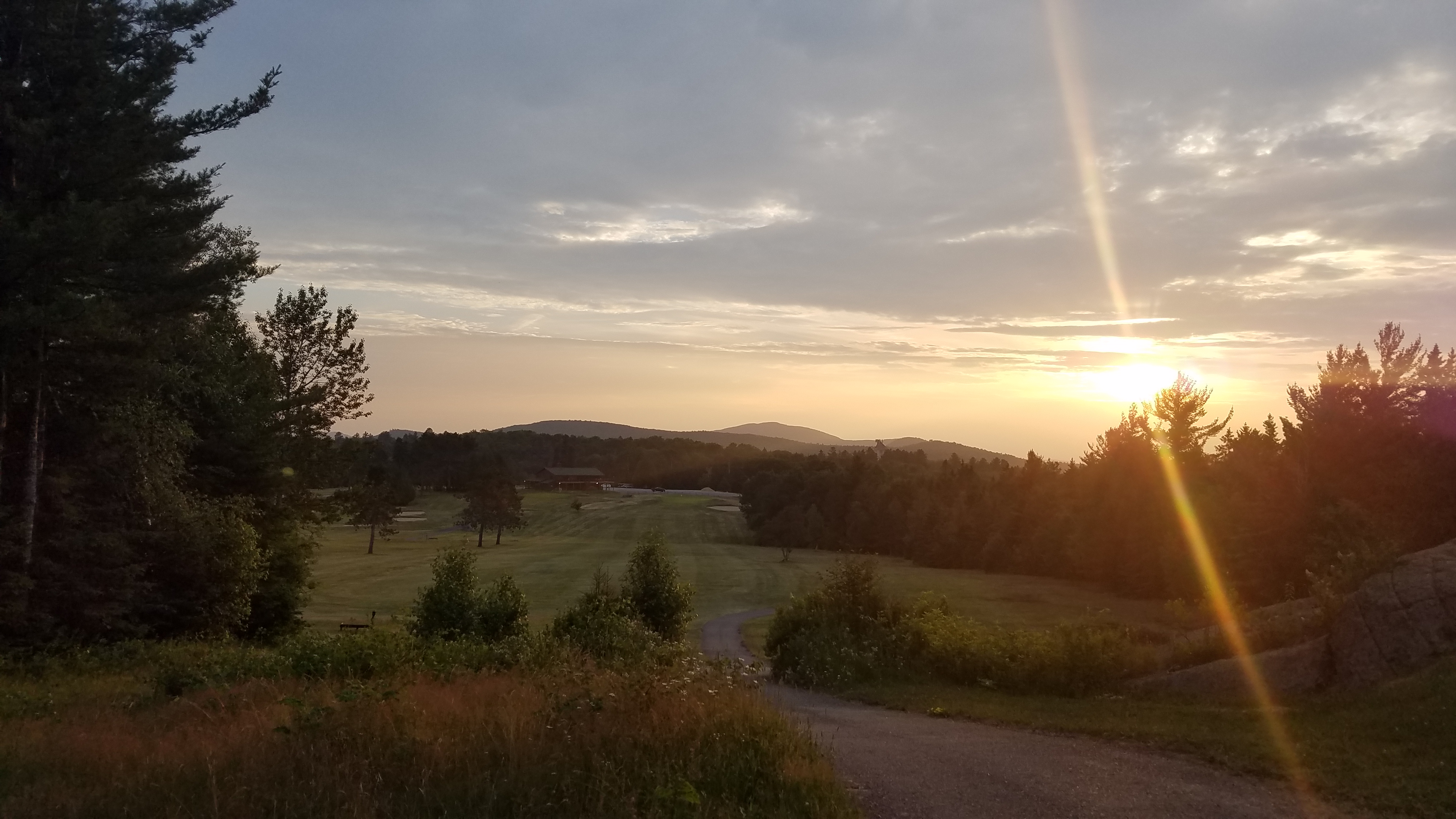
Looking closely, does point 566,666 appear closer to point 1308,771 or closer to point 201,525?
point 1308,771

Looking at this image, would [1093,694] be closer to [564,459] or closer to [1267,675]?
[1267,675]

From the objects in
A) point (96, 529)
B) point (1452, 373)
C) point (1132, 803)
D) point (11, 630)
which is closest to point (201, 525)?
point (96, 529)

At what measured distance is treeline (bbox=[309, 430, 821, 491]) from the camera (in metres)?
108

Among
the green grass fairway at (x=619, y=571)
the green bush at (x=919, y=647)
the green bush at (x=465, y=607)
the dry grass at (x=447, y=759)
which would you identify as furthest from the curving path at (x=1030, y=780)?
the green grass fairway at (x=619, y=571)

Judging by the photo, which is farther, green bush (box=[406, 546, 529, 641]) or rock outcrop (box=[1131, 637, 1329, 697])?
green bush (box=[406, 546, 529, 641])

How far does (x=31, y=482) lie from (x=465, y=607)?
28.4 ft

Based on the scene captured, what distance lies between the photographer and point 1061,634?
1631cm

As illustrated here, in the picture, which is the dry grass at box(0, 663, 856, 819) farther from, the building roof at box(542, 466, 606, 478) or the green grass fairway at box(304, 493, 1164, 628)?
the building roof at box(542, 466, 606, 478)

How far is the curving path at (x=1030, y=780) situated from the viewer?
7.32 meters

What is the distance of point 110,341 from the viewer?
16.7 meters

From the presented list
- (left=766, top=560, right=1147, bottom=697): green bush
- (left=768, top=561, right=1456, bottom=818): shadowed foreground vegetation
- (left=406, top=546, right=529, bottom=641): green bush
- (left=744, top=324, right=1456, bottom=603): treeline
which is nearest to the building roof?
(left=744, top=324, right=1456, bottom=603): treeline

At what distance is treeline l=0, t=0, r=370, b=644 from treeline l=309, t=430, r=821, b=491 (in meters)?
57.7

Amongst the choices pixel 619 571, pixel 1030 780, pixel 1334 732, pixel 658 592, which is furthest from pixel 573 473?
pixel 1030 780

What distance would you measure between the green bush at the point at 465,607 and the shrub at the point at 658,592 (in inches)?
168
